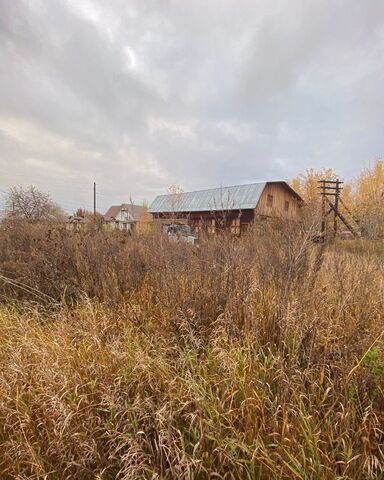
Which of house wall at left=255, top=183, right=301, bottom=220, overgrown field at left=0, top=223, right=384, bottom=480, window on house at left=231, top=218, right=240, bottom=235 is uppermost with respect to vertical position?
house wall at left=255, top=183, right=301, bottom=220

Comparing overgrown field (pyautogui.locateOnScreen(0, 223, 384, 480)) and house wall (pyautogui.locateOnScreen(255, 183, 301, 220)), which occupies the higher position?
house wall (pyautogui.locateOnScreen(255, 183, 301, 220))

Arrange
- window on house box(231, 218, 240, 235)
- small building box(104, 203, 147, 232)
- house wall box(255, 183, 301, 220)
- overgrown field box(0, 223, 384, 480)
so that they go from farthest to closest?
1. house wall box(255, 183, 301, 220)
2. small building box(104, 203, 147, 232)
3. window on house box(231, 218, 240, 235)
4. overgrown field box(0, 223, 384, 480)

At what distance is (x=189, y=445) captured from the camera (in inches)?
61.0

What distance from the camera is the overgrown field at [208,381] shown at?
1438 mm

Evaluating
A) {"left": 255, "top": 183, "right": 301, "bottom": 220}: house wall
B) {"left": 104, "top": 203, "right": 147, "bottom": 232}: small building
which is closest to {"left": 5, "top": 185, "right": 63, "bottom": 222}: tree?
{"left": 104, "top": 203, "right": 147, "bottom": 232}: small building

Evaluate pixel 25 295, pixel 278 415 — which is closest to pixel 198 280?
pixel 278 415

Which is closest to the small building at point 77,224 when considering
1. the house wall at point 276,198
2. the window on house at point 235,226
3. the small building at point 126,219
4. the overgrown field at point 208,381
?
the small building at point 126,219

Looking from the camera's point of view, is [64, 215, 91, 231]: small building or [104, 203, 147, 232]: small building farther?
[104, 203, 147, 232]: small building

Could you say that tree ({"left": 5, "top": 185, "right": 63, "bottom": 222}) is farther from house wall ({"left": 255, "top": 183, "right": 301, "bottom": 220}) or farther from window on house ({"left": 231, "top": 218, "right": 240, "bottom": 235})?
house wall ({"left": 255, "top": 183, "right": 301, "bottom": 220})

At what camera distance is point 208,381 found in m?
1.84

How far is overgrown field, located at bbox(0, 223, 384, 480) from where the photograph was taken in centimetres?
144

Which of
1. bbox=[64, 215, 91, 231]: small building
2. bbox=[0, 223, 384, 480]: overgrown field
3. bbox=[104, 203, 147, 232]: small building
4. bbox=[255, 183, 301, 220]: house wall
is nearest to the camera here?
bbox=[0, 223, 384, 480]: overgrown field

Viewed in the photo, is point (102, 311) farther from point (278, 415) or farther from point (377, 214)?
point (377, 214)

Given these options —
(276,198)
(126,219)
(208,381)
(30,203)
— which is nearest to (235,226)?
(208,381)
